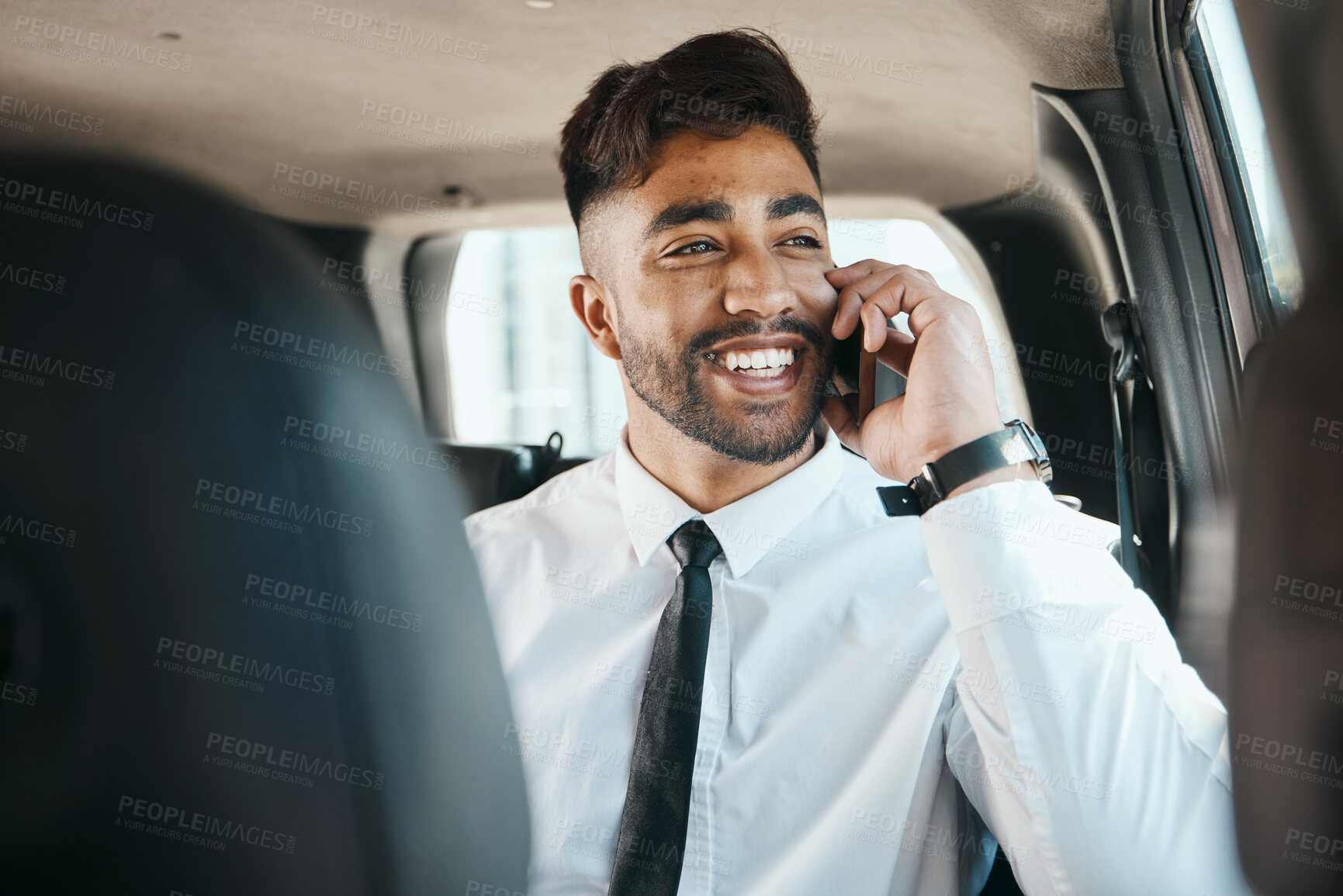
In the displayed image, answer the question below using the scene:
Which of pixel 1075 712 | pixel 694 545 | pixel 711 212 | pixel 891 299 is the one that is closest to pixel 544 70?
pixel 711 212

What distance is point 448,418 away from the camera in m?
2.32

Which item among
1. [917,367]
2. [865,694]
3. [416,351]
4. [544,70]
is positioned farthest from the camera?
[416,351]

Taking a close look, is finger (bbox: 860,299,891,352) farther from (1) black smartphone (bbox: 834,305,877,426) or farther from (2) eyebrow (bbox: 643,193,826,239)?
(2) eyebrow (bbox: 643,193,826,239)

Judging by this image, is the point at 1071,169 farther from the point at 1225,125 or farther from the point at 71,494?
the point at 71,494

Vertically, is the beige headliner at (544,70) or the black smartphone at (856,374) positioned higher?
the beige headliner at (544,70)

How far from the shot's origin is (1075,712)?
100 cm

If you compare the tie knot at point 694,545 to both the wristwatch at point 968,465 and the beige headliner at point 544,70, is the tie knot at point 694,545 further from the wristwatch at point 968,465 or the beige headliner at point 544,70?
the beige headliner at point 544,70

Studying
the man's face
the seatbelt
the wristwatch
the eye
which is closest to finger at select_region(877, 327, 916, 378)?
the man's face

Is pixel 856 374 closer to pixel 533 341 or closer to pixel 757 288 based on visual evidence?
pixel 757 288

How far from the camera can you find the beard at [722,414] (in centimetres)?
139

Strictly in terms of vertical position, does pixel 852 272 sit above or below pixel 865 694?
above

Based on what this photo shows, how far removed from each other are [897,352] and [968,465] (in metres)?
0.26

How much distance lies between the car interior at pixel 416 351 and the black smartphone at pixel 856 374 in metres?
0.46

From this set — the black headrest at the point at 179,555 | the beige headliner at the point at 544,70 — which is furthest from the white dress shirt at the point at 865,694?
the black headrest at the point at 179,555
